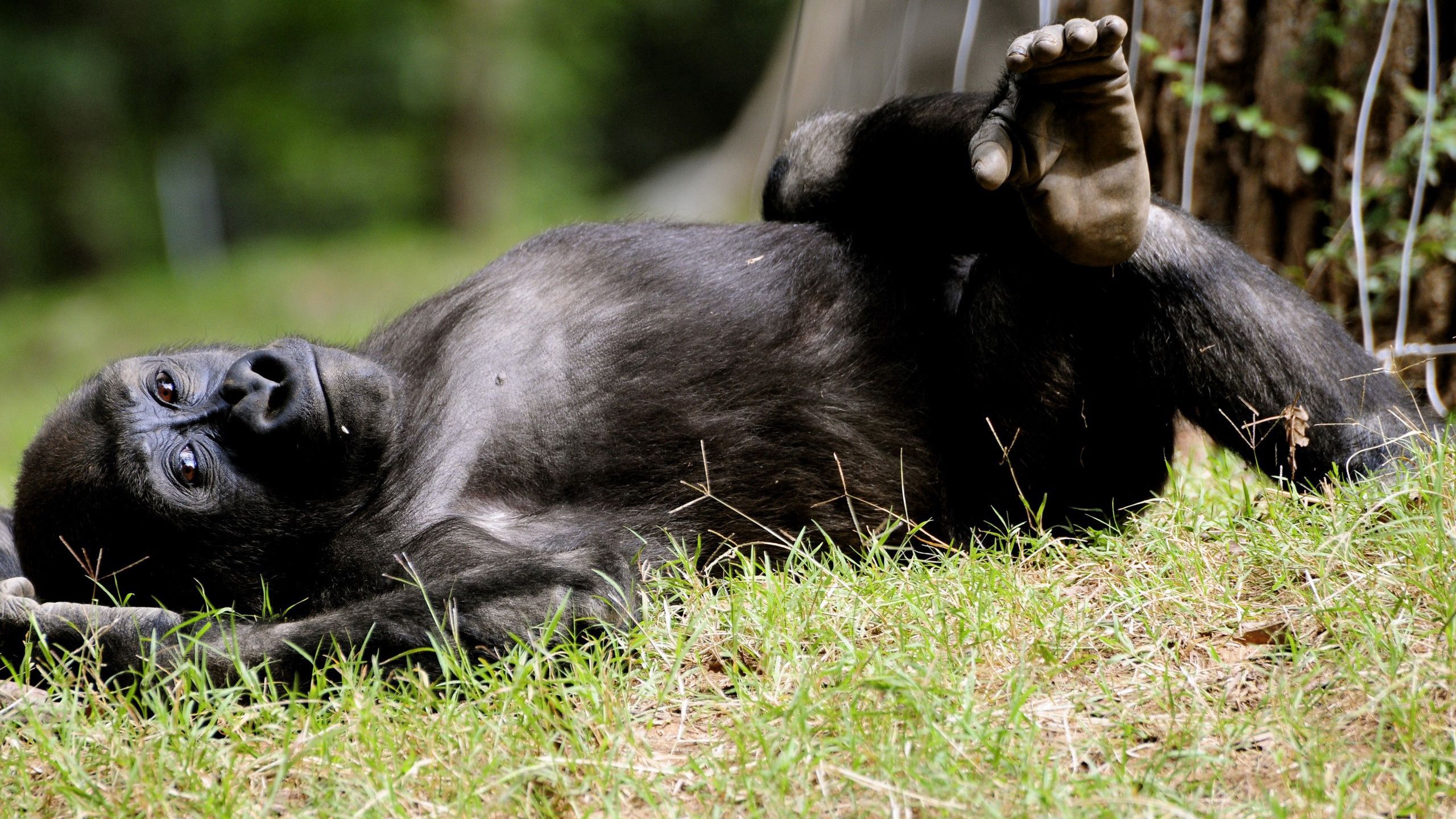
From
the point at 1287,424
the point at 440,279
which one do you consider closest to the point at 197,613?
the point at 1287,424

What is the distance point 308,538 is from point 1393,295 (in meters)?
3.36

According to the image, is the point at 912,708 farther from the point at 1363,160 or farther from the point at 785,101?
the point at 785,101

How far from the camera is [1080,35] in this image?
8.42ft

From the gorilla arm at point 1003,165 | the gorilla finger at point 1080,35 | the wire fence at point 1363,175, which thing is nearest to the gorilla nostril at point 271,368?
the gorilla arm at point 1003,165

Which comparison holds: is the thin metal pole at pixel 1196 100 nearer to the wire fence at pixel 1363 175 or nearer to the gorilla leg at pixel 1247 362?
the wire fence at pixel 1363 175

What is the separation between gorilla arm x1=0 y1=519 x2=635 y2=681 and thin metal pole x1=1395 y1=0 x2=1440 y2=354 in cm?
267

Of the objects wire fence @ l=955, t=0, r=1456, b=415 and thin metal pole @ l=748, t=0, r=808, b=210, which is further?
thin metal pole @ l=748, t=0, r=808, b=210

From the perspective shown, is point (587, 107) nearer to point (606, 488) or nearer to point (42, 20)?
point (42, 20)

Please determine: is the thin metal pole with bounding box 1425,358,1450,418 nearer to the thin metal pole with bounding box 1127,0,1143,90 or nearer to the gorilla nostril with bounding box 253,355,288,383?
the thin metal pole with bounding box 1127,0,1143,90

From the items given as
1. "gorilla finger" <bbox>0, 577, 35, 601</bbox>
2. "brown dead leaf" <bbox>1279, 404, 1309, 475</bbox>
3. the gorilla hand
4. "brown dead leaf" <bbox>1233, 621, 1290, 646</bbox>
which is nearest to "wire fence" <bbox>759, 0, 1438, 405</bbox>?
"brown dead leaf" <bbox>1279, 404, 1309, 475</bbox>

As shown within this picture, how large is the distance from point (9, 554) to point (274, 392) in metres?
1.11

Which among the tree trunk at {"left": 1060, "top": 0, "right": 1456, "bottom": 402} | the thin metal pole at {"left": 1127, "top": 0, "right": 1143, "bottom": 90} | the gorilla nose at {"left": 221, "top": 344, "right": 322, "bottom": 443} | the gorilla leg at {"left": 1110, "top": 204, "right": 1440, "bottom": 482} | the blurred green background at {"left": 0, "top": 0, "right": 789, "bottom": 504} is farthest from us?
the blurred green background at {"left": 0, "top": 0, "right": 789, "bottom": 504}

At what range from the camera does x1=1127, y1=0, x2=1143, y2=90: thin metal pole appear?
14.0ft

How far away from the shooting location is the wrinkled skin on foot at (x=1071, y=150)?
8.73 feet
